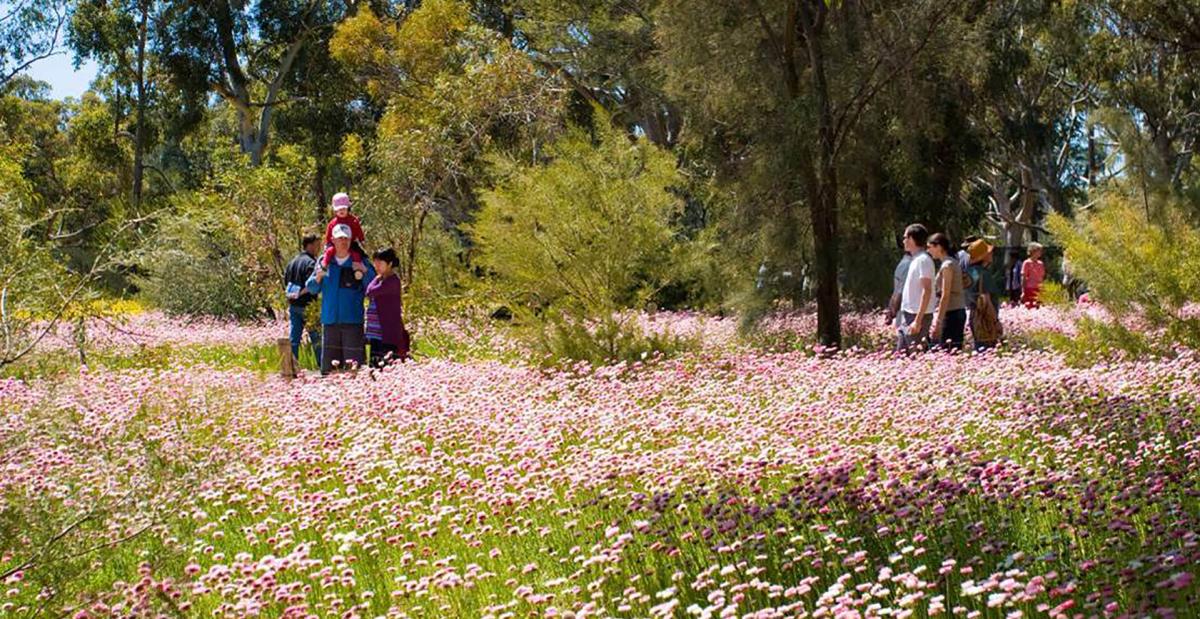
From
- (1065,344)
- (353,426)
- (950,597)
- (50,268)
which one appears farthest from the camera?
(1065,344)

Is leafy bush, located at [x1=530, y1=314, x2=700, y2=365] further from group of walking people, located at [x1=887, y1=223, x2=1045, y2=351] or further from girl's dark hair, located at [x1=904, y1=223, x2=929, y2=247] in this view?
girl's dark hair, located at [x1=904, y1=223, x2=929, y2=247]

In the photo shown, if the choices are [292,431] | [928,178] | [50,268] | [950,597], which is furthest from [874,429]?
[928,178]

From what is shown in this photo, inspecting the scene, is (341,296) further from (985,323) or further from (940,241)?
(985,323)

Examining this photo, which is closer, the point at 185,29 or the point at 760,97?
the point at 760,97

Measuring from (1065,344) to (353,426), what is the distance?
5934 millimetres

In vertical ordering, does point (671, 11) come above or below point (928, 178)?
above

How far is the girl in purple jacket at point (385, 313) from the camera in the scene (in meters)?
12.8

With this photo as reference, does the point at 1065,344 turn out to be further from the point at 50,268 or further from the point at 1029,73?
the point at 1029,73

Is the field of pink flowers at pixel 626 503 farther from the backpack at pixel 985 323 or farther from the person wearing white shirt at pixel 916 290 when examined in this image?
the backpack at pixel 985 323

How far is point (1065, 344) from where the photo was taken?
422 inches

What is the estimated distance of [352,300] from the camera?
41.1ft

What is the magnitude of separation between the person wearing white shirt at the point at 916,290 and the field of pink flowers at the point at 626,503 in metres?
2.21

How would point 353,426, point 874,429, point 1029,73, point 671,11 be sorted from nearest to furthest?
point 874,429 → point 353,426 → point 671,11 → point 1029,73

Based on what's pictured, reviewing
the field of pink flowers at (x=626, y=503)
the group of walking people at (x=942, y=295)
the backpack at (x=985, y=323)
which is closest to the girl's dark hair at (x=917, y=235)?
the group of walking people at (x=942, y=295)
